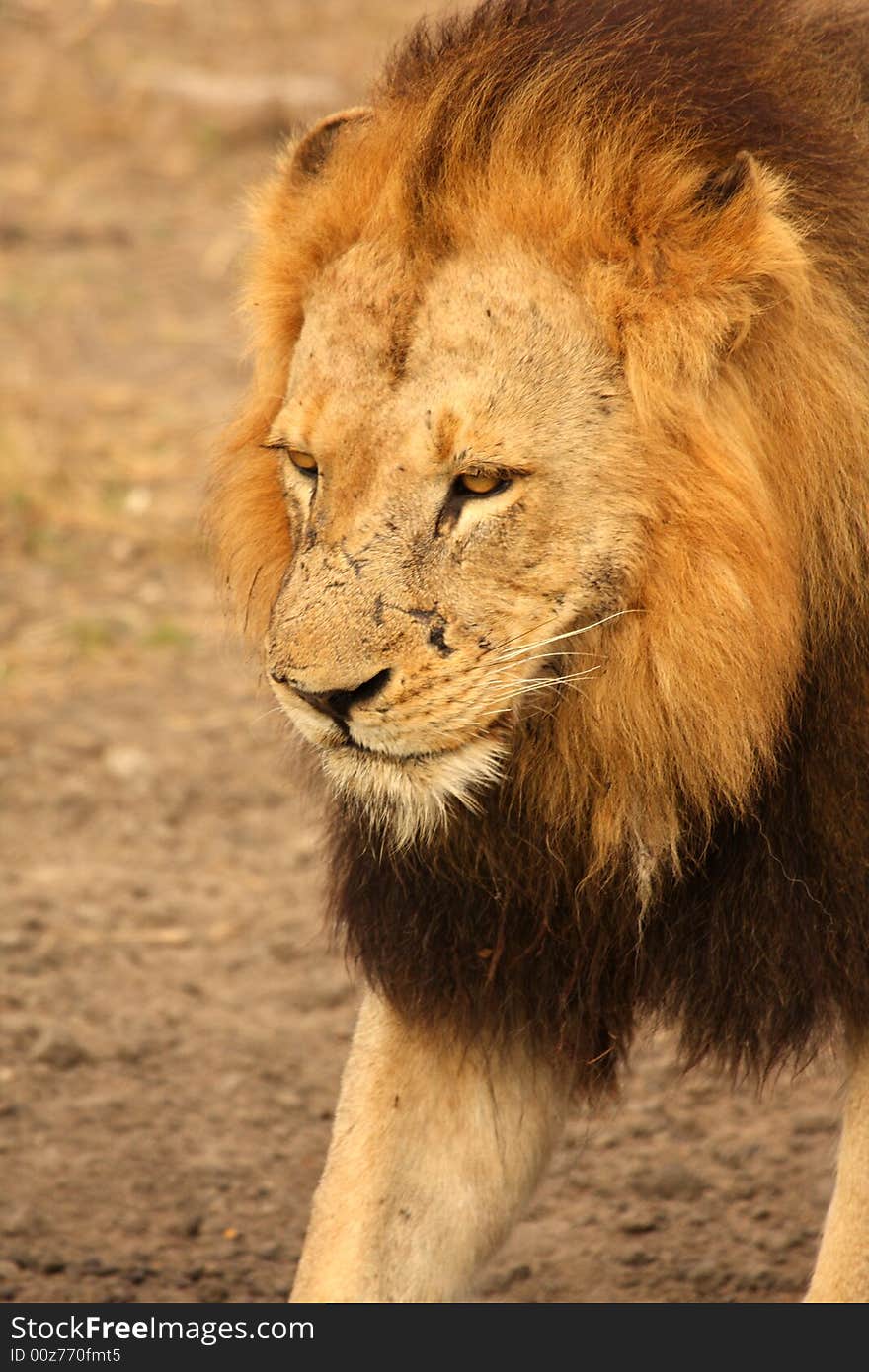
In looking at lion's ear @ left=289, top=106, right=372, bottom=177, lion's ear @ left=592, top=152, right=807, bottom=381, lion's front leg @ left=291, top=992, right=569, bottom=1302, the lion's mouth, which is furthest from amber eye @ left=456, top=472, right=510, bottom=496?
lion's front leg @ left=291, top=992, right=569, bottom=1302

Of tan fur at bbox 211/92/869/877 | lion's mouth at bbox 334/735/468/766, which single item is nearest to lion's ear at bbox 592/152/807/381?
tan fur at bbox 211/92/869/877

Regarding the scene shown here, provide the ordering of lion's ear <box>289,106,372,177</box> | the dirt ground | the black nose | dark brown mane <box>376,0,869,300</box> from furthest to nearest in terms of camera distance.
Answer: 1. the dirt ground
2. lion's ear <box>289,106,372,177</box>
3. dark brown mane <box>376,0,869,300</box>
4. the black nose

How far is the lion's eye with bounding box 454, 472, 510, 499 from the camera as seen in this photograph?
8.21 ft

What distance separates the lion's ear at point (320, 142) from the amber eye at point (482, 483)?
2.12 feet

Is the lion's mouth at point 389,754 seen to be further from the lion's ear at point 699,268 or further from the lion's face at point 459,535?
the lion's ear at point 699,268

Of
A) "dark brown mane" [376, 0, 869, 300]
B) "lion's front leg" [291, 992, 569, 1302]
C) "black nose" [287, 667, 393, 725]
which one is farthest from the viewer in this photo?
"lion's front leg" [291, 992, 569, 1302]

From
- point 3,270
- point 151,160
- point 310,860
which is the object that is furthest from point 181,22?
point 310,860

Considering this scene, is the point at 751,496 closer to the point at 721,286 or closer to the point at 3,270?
the point at 721,286

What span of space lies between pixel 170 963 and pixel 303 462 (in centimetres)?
228

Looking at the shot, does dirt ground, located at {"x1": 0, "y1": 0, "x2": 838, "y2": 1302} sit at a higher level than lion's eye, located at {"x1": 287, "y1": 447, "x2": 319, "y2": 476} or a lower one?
lower

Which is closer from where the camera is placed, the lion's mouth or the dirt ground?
the lion's mouth

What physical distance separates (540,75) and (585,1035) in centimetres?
138

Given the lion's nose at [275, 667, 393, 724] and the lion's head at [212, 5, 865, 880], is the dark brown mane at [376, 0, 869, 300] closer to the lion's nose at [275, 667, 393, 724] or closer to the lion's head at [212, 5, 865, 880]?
the lion's head at [212, 5, 865, 880]

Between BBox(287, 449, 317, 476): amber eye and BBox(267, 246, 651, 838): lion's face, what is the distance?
10cm
